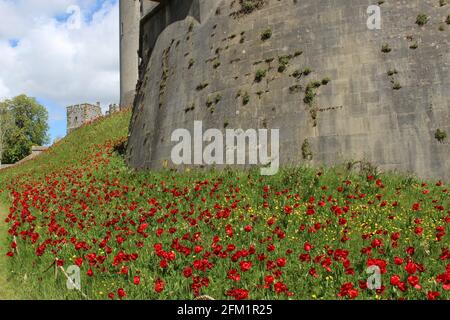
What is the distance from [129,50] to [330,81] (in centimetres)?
3539

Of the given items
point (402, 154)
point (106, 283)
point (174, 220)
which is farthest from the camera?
point (402, 154)

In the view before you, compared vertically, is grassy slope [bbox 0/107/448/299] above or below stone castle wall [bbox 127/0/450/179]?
below

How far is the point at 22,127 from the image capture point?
2694 inches

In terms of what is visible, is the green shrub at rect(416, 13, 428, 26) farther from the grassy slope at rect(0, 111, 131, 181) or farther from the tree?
the tree

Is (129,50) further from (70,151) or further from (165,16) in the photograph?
(165,16)

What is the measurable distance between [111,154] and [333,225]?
16.6m

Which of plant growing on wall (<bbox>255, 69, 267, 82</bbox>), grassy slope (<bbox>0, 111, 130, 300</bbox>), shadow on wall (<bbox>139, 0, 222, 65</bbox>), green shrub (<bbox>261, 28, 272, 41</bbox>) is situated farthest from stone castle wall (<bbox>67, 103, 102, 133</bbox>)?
plant growing on wall (<bbox>255, 69, 267, 82</bbox>)

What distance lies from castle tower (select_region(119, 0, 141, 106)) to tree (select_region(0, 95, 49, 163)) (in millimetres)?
29030

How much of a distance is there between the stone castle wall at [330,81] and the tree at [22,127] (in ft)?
186

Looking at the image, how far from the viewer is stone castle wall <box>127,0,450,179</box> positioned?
11.5 meters

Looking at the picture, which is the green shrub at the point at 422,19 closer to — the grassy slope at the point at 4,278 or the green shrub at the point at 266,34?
the green shrub at the point at 266,34

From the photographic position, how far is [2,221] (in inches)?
490
